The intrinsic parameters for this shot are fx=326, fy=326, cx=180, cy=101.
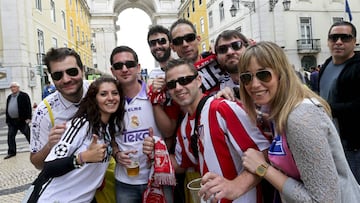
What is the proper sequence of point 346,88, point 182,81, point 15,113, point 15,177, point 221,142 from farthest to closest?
point 15,113, point 15,177, point 346,88, point 182,81, point 221,142

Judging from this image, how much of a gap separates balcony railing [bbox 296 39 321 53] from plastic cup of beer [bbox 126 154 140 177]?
2421 cm

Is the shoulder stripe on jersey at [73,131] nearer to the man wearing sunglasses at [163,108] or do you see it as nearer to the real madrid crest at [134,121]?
the real madrid crest at [134,121]

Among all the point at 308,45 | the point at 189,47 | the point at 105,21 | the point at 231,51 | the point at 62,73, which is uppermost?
the point at 105,21

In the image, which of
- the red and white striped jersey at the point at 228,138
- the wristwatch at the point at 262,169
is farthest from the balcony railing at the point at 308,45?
the wristwatch at the point at 262,169

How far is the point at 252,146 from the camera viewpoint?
5.71ft

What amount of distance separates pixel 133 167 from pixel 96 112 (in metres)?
0.50

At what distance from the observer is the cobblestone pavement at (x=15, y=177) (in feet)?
16.7

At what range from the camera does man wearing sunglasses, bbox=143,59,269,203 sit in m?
1.63

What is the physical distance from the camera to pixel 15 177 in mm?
6289

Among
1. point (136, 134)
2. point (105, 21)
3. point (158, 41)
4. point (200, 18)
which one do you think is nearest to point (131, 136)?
point (136, 134)

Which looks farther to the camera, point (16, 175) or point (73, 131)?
point (16, 175)

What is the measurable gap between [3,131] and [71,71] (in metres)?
13.1

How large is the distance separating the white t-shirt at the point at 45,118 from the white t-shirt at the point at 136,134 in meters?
0.41

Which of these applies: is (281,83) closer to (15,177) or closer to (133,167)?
(133,167)
